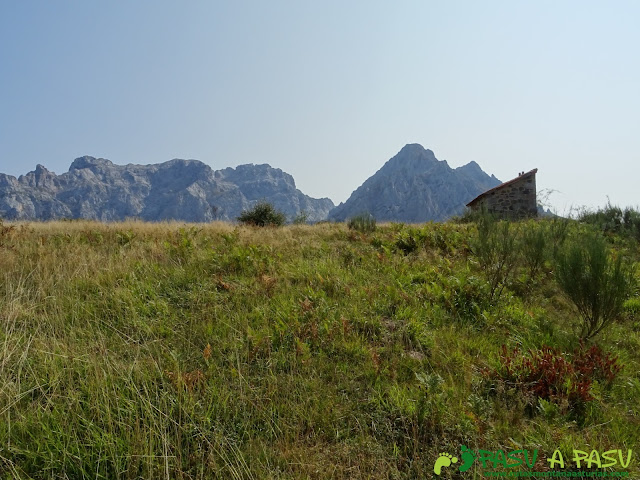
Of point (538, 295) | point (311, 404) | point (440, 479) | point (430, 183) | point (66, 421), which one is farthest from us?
point (430, 183)

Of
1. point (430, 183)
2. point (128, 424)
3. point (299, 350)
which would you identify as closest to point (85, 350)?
point (128, 424)

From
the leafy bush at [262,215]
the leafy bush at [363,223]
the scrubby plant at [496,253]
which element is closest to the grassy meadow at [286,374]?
the scrubby plant at [496,253]

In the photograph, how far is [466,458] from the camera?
2.11m

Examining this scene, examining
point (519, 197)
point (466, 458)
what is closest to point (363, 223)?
point (466, 458)

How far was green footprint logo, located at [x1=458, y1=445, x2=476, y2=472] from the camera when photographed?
6.73 ft

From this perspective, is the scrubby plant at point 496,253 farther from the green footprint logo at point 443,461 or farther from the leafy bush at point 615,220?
the leafy bush at point 615,220

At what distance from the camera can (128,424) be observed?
220cm

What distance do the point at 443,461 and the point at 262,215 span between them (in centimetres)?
1557

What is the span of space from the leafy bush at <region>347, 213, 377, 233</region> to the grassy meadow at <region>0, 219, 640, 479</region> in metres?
6.38

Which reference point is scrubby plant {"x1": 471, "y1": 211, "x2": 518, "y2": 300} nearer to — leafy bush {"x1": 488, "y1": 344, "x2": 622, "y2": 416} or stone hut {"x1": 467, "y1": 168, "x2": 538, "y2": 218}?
leafy bush {"x1": 488, "y1": 344, "x2": 622, "y2": 416}

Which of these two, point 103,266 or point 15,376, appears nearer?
point 15,376

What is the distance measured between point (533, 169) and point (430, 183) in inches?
7147

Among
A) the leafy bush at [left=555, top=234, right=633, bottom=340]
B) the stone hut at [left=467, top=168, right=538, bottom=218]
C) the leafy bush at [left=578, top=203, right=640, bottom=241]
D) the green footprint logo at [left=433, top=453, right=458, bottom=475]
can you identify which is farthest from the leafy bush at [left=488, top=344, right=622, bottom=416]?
the stone hut at [left=467, top=168, right=538, bottom=218]

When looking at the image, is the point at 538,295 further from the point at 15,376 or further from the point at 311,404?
the point at 15,376
